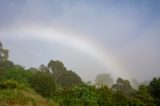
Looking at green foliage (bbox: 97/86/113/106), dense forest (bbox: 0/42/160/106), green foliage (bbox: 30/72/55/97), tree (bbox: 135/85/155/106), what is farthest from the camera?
tree (bbox: 135/85/155/106)

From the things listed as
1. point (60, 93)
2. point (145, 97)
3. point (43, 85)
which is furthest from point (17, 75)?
point (145, 97)

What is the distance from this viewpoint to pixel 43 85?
1950 inches

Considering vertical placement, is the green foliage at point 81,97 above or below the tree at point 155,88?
below

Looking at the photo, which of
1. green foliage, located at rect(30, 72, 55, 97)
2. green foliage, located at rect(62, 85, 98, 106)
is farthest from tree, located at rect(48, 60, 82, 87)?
green foliage, located at rect(62, 85, 98, 106)

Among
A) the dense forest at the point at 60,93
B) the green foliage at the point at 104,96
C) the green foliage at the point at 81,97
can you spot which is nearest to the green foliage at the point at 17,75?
the dense forest at the point at 60,93

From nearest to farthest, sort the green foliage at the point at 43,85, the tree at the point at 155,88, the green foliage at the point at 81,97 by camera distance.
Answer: the green foliage at the point at 81,97
the green foliage at the point at 43,85
the tree at the point at 155,88

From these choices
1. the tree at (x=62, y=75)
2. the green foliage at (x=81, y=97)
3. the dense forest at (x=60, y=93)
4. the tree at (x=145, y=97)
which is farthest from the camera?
the tree at (x=62, y=75)

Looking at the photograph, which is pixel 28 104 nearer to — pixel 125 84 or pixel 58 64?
pixel 58 64

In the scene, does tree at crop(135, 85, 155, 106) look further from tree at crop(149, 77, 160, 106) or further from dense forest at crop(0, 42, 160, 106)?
tree at crop(149, 77, 160, 106)

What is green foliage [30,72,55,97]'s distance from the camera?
48.9 m

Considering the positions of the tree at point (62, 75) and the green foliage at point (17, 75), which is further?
the tree at point (62, 75)

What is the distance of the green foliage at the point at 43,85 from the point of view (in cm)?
4892

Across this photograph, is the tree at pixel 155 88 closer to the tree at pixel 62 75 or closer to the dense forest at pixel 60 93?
the dense forest at pixel 60 93

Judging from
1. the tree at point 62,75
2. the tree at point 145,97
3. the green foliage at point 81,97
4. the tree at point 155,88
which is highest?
the tree at point 62,75
